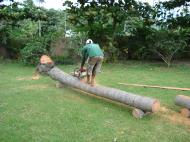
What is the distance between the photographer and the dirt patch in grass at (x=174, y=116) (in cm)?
812

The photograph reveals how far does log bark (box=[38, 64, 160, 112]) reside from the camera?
8141 mm

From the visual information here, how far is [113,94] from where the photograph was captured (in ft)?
29.9

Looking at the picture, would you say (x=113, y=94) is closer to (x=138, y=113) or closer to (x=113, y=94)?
(x=113, y=94)

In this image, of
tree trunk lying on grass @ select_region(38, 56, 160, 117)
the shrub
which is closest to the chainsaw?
tree trunk lying on grass @ select_region(38, 56, 160, 117)

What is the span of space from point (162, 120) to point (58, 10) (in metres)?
17.4

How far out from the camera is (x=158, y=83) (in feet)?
41.1

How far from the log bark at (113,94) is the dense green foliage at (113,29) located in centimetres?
583

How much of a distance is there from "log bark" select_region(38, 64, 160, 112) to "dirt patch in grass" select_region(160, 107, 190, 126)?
477mm

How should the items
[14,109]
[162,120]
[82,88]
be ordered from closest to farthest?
[162,120] < [14,109] < [82,88]

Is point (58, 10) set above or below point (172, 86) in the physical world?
above

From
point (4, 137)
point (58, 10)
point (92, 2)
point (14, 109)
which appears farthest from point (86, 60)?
point (58, 10)

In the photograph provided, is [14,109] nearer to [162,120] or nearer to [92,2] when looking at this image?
[162,120]

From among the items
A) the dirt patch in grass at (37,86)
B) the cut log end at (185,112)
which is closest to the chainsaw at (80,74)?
the dirt patch in grass at (37,86)

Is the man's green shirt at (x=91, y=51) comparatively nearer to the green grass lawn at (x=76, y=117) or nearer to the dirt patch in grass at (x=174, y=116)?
the green grass lawn at (x=76, y=117)
